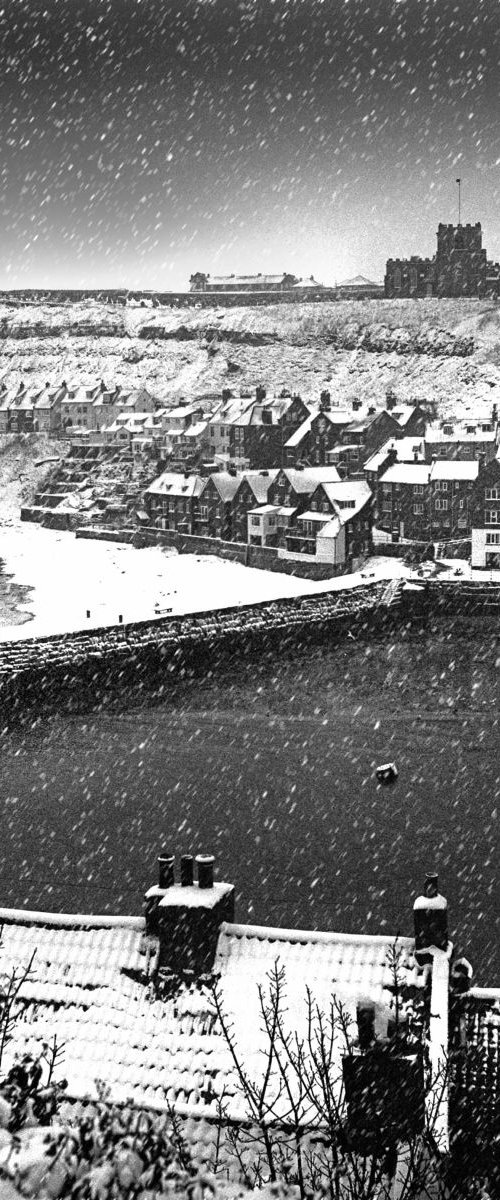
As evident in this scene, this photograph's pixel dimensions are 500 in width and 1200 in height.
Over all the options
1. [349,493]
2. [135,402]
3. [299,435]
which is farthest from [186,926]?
[135,402]

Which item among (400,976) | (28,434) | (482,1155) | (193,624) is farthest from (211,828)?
(28,434)

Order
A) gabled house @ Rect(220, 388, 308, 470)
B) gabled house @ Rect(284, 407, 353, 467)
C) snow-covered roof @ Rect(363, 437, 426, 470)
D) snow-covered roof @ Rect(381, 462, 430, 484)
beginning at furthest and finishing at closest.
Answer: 1. gabled house @ Rect(220, 388, 308, 470)
2. gabled house @ Rect(284, 407, 353, 467)
3. snow-covered roof @ Rect(363, 437, 426, 470)
4. snow-covered roof @ Rect(381, 462, 430, 484)

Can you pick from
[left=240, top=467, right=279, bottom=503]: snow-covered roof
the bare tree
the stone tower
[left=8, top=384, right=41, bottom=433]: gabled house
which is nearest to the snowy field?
[left=240, top=467, right=279, bottom=503]: snow-covered roof

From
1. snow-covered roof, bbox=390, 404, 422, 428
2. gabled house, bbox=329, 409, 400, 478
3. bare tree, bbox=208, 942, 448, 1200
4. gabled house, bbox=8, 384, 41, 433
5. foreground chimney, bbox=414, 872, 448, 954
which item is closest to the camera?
bare tree, bbox=208, 942, 448, 1200

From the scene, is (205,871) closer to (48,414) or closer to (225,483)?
(225,483)

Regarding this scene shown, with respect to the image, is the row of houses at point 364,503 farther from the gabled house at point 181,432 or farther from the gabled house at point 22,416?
the gabled house at point 22,416

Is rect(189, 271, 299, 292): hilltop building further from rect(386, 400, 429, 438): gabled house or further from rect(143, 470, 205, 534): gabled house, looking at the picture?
rect(143, 470, 205, 534): gabled house
